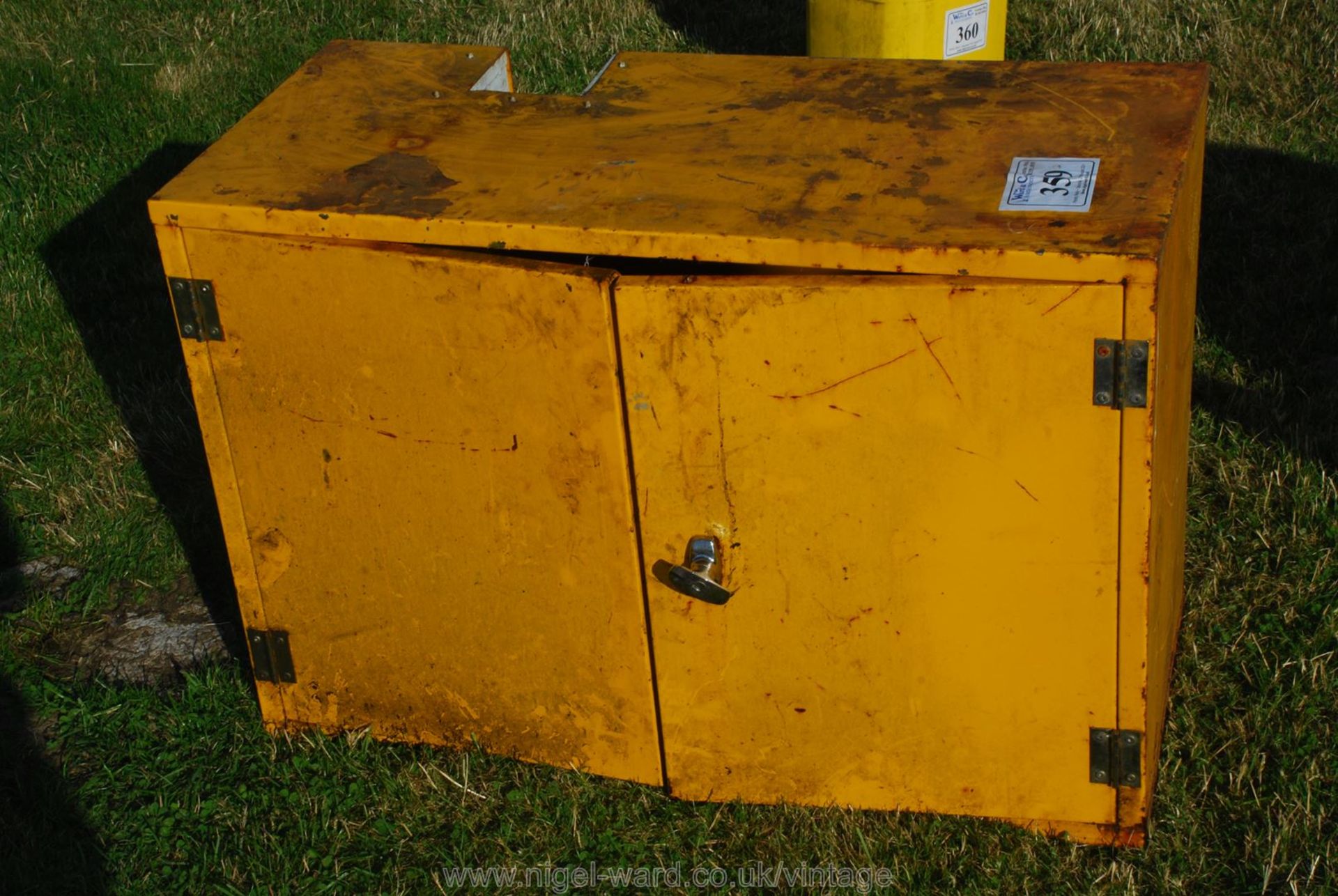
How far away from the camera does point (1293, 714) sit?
3393 mm

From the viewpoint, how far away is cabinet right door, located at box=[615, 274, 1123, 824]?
2654mm

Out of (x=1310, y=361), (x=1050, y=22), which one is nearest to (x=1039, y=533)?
(x=1310, y=361)

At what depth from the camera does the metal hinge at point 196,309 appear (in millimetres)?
3010

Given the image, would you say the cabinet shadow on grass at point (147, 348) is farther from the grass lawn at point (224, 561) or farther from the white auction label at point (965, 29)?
the white auction label at point (965, 29)

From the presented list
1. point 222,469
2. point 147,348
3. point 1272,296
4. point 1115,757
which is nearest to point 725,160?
point 222,469

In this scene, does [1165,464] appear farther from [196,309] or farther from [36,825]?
[36,825]

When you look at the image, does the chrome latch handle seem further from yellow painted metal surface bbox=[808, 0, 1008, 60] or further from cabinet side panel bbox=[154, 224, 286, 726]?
yellow painted metal surface bbox=[808, 0, 1008, 60]

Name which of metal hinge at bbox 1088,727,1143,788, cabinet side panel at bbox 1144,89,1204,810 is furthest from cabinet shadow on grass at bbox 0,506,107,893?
cabinet side panel at bbox 1144,89,1204,810

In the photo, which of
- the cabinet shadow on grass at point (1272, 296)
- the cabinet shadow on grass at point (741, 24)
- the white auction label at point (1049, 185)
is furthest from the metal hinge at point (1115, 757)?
the cabinet shadow on grass at point (741, 24)

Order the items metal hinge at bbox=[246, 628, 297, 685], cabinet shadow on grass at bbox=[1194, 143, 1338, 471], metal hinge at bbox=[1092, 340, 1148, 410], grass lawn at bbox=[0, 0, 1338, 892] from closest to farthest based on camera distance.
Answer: metal hinge at bbox=[1092, 340, 1148, 410], grass lawn at bbox=[0, 0, 1338, 892], metal hinge at bbox=[246, 628, 297, 685], cabinet shadow on grass at bbox=[1194, 143, 1338, 471]

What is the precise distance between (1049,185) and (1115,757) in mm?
1045

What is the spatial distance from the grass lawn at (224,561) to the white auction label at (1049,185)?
4.04 ft

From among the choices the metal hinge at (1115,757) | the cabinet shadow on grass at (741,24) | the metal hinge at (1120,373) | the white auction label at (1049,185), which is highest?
the white auction label at (1049,185)

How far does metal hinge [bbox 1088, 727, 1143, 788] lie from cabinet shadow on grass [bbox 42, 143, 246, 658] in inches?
78.1
